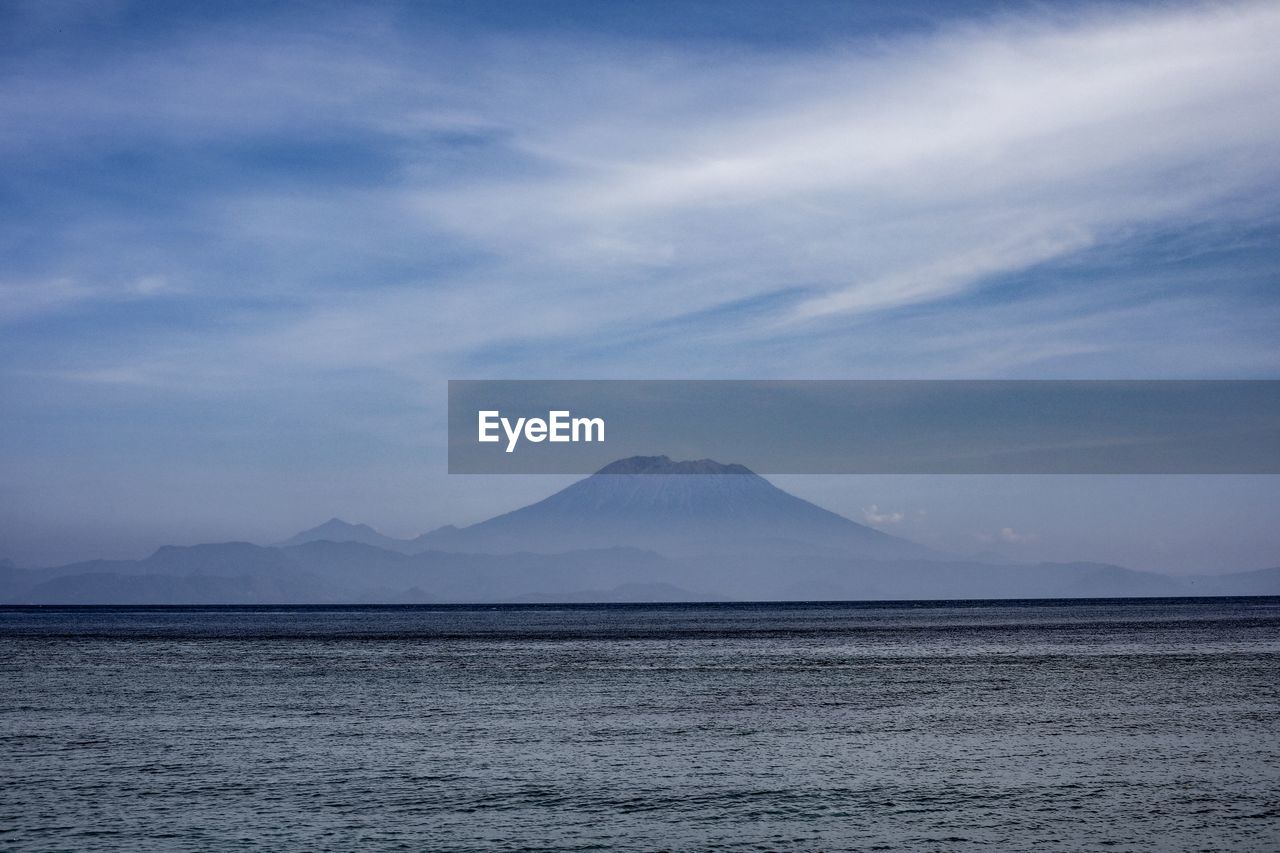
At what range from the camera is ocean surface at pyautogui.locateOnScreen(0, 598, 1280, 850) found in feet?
80.1

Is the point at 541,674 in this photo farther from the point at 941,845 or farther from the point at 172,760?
the point at 941,845

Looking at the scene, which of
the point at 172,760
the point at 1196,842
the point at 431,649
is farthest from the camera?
the point at 431,649

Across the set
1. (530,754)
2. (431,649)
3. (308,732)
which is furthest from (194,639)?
(530,754)

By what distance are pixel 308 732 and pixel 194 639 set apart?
87.6 meters

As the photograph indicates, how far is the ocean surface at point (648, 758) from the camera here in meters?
Answer: 24.4

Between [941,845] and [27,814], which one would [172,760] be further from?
[941,845]

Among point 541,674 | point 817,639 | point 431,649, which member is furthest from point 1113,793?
point 817,639

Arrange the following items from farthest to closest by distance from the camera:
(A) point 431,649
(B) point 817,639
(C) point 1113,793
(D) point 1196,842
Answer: (B) point 817,639 < (A) point 431,649 < (C) point 1113,793 < (D) point 1196,842

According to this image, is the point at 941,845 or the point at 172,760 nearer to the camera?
the point at 941,845

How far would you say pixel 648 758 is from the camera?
33656 millimetres

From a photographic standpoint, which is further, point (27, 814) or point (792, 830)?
point (27, 814)

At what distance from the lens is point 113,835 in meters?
24.3

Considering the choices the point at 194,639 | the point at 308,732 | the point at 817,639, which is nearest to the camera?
the point at 308,732

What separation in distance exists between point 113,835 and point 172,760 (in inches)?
392
